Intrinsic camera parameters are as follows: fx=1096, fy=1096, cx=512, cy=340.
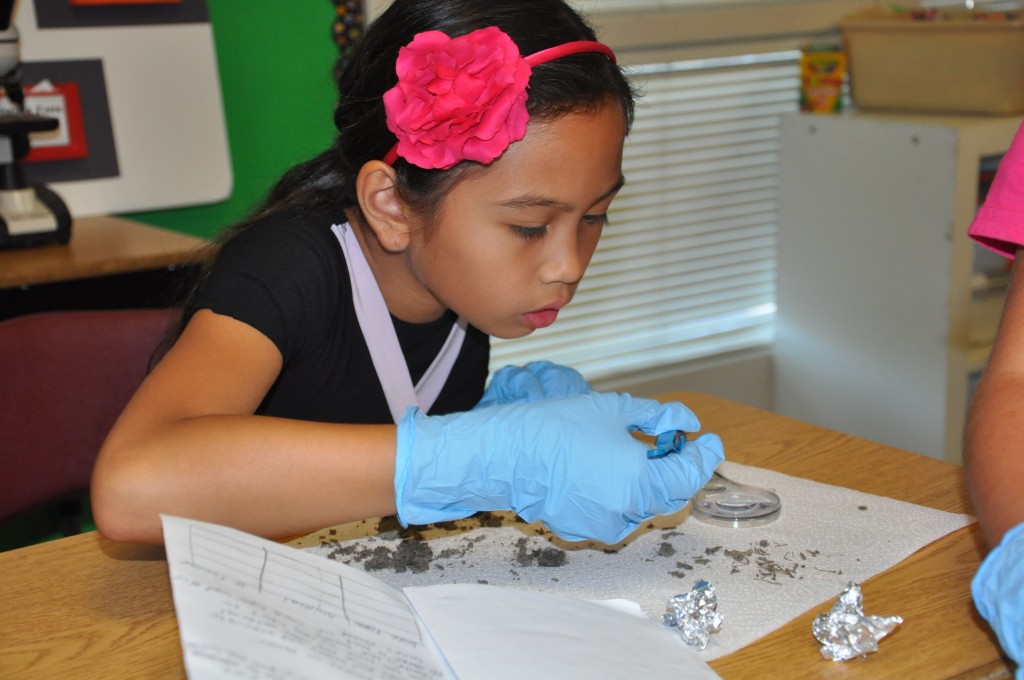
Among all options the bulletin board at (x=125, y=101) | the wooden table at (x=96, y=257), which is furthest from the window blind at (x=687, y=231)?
the wooden table at (x=96, y=257)

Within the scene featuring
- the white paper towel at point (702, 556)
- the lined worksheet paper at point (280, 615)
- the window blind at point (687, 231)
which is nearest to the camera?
the lined worksheet paper at point (280, 615)

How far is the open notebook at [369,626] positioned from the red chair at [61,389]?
58 centimetres

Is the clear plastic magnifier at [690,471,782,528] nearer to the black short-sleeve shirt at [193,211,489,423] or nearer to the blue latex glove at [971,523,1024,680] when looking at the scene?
the blue latex glove at [971,523,1024,680]

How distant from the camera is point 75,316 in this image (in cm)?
126

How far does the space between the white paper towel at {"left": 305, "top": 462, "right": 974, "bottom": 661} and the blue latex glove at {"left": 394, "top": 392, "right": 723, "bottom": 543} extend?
4cm

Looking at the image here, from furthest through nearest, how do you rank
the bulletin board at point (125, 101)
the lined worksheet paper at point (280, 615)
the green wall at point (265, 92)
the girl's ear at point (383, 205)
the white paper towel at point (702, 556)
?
the green wall at point (265, 92), the bulletin board at point (125, 101), the girl's ear at point (383, 205), the white paper towel at point (702, 556), the lined worksheet paper at point (280, 615)

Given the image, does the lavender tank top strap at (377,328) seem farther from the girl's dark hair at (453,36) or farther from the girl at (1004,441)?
the girl at (1004,441)

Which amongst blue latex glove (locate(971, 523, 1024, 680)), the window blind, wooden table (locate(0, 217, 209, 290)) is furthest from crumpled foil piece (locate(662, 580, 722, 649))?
the window blind

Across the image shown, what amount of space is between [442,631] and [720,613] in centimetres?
20

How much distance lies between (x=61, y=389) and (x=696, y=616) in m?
0.83

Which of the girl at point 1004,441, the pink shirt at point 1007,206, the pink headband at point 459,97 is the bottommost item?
the girl at point 1004,441

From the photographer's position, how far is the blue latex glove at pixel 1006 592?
0.65m

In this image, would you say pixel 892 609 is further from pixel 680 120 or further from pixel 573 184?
pixel 680 120

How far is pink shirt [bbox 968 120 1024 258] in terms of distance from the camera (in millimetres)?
973
